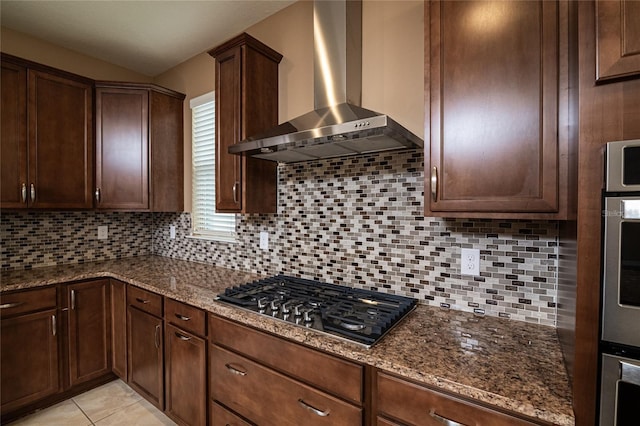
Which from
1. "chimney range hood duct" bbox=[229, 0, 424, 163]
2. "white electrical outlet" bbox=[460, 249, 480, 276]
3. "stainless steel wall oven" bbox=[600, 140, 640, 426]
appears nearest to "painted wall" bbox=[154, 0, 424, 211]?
"chimney range hood duct" bbox=[229, 0, 424, 163]

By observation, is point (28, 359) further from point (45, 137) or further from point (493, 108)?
point (493, 108)

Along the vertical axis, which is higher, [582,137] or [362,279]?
[582,137]

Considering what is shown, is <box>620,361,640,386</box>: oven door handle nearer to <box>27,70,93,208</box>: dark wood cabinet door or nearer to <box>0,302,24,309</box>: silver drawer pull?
<box>0,302,24,309</box>: silver drawer pull

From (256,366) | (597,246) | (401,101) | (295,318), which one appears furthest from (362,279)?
(597,246)

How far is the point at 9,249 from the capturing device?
239cm

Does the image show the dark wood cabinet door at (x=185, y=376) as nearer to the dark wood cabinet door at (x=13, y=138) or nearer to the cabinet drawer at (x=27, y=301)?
the cabinet drawer at (x=27, y=301)

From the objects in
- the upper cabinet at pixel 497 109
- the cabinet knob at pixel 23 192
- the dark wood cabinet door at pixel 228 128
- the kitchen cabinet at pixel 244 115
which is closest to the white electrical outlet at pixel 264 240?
the kitchen cabinet at pixel 244 115

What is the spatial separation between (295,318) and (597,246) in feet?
3.55

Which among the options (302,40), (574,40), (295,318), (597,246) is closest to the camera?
(597,246)

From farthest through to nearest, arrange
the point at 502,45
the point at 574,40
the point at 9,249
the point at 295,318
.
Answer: the point at 9,249 < the point at 295,318 < the point at 502,45 < the point at 574,40

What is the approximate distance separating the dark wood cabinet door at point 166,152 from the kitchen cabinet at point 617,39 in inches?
119

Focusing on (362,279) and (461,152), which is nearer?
(461,152)

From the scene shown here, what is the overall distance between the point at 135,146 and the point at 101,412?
214cm

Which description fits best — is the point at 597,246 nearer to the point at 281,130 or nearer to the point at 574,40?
the point at 574,40
